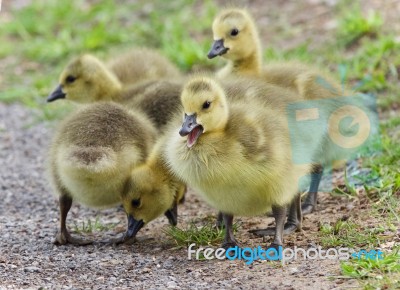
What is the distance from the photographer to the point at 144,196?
511 cm

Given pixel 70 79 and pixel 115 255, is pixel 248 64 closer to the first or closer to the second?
pixel 70 79

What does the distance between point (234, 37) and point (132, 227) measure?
163 centimetres

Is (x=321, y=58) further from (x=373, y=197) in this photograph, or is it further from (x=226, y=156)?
(x=226, y=156)

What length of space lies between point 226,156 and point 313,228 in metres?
0.90

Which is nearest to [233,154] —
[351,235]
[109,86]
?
[351,235]

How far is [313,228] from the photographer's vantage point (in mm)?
5102

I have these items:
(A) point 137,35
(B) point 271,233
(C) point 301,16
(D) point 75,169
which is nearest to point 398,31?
(C) point 301,16

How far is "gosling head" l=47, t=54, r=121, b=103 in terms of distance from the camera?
6422mm

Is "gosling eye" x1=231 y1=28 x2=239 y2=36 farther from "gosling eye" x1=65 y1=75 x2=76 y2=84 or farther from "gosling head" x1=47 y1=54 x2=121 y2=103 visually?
"gosling eye" x1=65 y1=75 x2=76 y2=84

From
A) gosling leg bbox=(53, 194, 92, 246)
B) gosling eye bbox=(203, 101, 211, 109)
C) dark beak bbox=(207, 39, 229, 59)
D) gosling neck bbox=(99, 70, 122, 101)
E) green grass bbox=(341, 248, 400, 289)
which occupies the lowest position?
green grass bbox=(341, 248, 400, 289)

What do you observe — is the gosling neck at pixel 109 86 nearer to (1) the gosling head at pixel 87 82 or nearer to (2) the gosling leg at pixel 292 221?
(1) the gosling head at pixel 87 82

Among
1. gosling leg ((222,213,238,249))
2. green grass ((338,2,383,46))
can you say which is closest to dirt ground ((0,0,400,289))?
gosling leg ((222,213,238,249))

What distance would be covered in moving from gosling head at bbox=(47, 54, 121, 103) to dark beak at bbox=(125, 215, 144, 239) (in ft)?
4.77

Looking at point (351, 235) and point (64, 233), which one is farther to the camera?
point (64, 233)
